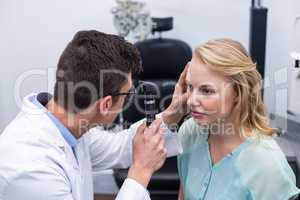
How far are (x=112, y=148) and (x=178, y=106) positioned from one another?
0.91ft

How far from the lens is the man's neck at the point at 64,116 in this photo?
4.12 feet

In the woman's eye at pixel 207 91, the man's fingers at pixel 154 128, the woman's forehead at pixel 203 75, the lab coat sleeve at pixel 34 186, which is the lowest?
the lab coat sleeve at pixel 34 186

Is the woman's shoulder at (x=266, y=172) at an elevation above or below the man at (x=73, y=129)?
below

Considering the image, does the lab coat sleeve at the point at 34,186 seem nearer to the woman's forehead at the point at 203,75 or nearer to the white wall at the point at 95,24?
the woman's forehead at the point at 203,75

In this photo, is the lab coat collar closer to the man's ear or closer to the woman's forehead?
the man's ear

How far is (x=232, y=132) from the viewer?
1.43 meters

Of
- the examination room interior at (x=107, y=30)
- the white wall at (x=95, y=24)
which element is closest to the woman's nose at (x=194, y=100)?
the examination room interior at (x=107, y=30)

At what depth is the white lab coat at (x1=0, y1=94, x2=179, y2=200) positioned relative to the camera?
3.61 ft

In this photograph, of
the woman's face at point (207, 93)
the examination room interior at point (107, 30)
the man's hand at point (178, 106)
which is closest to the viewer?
the woman's face at point (207, 93)

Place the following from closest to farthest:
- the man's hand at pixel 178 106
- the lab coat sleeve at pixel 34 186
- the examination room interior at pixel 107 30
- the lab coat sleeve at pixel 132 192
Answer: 1. the lab coat sleeve at pixel 34 186
2. the lab coat sleeve at pixel 132 192
3. the man's hand at pixel 178 106
4. the examination room interior at pixel 107 30

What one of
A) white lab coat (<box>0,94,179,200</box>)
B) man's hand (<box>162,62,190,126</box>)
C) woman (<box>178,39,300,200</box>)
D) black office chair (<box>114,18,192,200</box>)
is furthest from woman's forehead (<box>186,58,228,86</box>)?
black office chair (<box>114,18,192,200</box>)

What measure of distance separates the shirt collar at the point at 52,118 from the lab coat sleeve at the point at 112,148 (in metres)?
0.23

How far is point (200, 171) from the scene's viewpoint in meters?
1.46

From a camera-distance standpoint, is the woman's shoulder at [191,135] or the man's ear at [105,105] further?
the woman's shoulder at [191,135]
